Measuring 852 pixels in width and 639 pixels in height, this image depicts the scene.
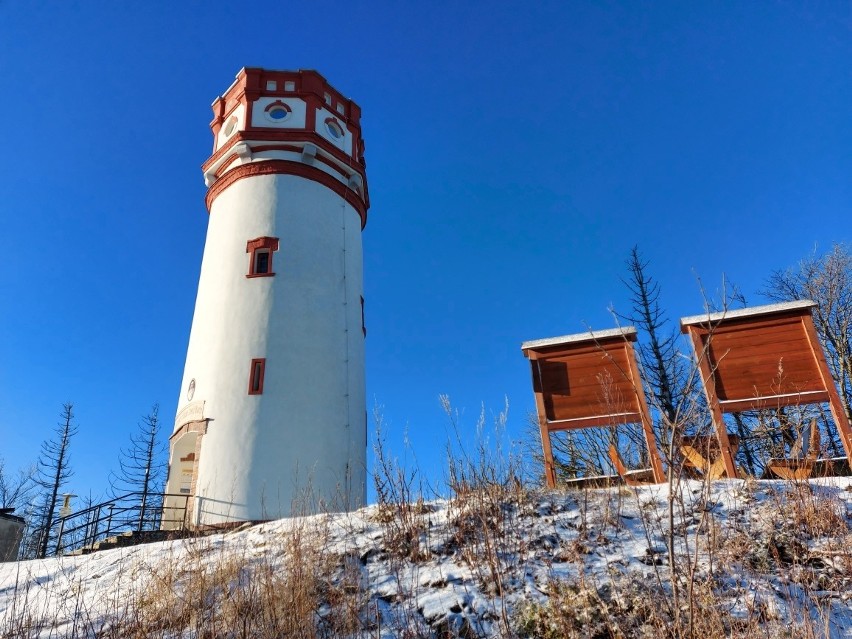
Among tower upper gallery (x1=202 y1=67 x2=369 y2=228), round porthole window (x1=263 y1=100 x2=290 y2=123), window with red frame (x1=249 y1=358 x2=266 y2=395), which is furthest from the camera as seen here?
round porthole window (x1=263 y1=100 x2=290 y2=123)

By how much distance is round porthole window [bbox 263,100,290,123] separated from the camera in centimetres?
1822

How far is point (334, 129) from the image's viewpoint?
19.1 m

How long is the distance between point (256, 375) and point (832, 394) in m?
11.3

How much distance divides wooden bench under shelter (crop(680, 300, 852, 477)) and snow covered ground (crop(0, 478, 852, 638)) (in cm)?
138

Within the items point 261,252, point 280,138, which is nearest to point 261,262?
point 261,252

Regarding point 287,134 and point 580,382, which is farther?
point 287,134

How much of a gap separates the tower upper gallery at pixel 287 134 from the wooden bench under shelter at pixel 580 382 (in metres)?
10.4

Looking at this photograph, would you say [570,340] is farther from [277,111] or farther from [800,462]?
[277,111]

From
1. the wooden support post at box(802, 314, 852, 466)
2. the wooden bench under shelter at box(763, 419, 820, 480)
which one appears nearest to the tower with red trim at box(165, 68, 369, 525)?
the wooden bench under shelter at box(763, 419, 820, 480)

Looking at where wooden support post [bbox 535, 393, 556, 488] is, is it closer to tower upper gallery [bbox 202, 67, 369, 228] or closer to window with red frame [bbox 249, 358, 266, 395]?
window with red frame [bbox 249, 358, 266, 395]

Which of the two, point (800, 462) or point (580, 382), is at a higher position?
point (580, 382)

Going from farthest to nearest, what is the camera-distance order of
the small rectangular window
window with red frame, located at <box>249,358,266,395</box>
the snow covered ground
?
the small rectangular window < window with red frame, located at <box>249,358,266,395</box> < the snow covered ground

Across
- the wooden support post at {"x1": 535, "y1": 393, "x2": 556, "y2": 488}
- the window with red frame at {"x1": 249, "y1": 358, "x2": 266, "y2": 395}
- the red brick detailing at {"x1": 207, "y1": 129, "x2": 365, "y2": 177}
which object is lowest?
the wooden support post at {"x1": 535, "y1": 393, "x2": 556, "y2": 488}

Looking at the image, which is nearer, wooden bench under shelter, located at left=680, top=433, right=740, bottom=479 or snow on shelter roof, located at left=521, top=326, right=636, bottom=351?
wooden bench under shelter, located at left=680, top=433, right=740, bottom=479
